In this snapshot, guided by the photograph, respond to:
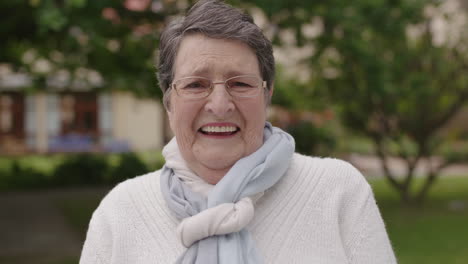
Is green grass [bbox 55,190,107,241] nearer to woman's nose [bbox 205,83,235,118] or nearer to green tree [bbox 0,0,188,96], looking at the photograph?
green tree [bbox 0,0,188,96]

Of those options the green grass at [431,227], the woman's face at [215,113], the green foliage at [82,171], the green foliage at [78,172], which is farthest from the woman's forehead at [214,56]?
the green foliage at [82,171]

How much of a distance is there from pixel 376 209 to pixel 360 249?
16cm

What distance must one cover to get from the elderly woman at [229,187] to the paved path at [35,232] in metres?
7.09

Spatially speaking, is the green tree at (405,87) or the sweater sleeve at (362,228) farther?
the green tree at (405,87)

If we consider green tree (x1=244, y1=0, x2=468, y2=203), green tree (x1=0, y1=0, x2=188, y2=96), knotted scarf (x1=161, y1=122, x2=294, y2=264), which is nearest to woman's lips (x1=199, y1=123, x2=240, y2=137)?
knotted scarf (x1=161, y1=122, x2=294, y2=264)

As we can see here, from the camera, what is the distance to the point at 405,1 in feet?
30.3

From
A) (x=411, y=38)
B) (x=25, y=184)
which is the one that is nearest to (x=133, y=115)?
(x=25, y=184)

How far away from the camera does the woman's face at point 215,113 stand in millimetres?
1845

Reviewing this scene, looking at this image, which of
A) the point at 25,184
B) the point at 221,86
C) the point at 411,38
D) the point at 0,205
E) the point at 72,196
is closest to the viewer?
the point at 221,86

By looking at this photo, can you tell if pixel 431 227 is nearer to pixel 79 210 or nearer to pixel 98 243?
pixel 79 210

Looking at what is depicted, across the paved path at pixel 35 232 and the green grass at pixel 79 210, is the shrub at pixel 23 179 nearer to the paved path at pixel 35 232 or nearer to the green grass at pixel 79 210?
the paved path at pixel 35 232

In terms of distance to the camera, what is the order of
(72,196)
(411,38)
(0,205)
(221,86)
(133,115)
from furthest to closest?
(133,115)
(72,196)
(0,205)
(411,38)
(221,86)

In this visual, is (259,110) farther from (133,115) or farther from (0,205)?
(133,115)

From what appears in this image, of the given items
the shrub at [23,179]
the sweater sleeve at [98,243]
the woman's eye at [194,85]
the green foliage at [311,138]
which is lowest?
the shrub at [23,179]
